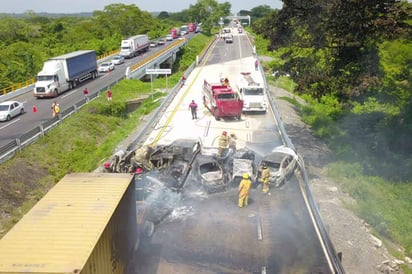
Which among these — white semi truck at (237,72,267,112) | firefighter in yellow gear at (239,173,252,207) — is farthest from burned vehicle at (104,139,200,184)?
white semi truck at (237,72,267,112)

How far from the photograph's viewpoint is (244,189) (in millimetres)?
15805

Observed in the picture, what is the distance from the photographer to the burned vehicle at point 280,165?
1803 centimetres

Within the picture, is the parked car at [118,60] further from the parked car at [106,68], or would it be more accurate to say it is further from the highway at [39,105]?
the highway at [39,105]

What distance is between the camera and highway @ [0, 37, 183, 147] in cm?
3025

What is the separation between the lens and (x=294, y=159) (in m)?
19.4

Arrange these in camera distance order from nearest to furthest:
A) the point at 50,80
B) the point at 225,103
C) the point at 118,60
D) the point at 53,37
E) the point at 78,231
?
1. the point at 78,231
2. the point at 225,103
3. the point at 50,80
4. the point at 118,60
5. the point at 53,37

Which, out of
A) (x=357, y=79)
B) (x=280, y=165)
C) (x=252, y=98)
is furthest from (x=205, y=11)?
(x=280, y=165)

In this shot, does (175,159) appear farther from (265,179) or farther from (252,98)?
(252,98)

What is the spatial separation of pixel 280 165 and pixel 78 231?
37.2ft

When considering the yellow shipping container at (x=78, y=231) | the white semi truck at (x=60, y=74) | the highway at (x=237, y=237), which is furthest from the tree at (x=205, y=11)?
the yellow shipping container at (x=78, y=231)

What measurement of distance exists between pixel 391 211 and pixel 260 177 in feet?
20.3

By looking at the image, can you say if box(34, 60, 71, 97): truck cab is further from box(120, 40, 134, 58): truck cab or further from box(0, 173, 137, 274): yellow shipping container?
box(0, 173, 137, 274): yellow shipping container

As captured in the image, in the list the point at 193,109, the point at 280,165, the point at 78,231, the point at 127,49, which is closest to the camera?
the point at 78,231

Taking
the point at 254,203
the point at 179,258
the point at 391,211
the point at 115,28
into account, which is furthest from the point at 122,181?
the point at 115,28
